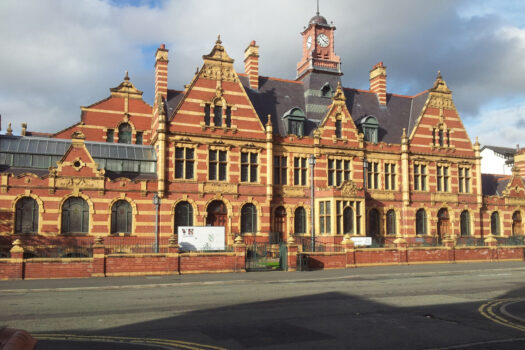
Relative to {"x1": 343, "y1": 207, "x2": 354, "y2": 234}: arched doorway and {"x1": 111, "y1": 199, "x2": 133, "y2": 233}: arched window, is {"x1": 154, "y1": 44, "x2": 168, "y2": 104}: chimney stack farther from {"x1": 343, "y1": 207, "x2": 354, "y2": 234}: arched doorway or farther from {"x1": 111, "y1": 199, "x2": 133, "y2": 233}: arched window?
{"x1": 343, "y1": 207, "x2": 354, "y2": 234}: arched doorway

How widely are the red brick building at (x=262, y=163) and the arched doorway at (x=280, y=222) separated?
0.34ft

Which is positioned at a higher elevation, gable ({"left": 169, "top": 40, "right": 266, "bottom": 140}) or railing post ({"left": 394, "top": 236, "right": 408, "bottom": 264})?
gable ({"left": 169, "top": 40, "right": 266, "bottom": 140})

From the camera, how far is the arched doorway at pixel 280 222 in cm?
4084

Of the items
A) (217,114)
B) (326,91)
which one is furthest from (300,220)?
(326,91)

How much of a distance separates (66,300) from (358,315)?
968 centimetres

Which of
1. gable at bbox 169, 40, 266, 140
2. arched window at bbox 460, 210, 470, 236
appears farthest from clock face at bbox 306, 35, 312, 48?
arched window at bbox 460, 210, 470, 236

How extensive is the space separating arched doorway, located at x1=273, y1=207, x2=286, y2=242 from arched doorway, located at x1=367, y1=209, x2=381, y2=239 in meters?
7.88

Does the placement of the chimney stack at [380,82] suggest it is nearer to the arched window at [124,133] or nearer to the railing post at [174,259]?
the arched window at [124,133]

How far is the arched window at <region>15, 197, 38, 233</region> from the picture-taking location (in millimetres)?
32938

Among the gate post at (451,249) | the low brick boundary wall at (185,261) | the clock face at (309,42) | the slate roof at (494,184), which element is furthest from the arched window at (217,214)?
the slate roof at (494,184)

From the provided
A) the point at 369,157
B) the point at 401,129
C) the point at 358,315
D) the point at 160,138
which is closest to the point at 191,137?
the point at 160,138

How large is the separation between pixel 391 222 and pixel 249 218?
13.7m

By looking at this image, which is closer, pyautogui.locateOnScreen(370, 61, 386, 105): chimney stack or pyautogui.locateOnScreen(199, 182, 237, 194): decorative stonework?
pyautogui.locateOnScreen(199, 182, 237, 194): decorative stonework

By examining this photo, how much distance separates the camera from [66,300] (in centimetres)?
1686
